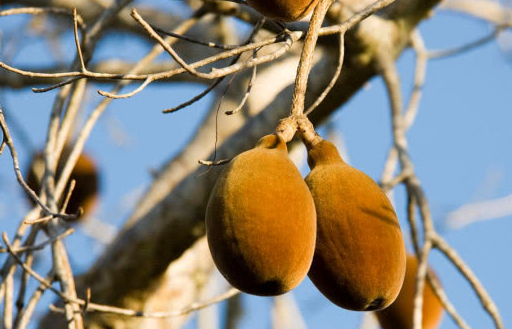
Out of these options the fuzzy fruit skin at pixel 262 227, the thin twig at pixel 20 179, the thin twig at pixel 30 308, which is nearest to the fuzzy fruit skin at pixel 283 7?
the fuzzy fruit skin at pixel 262 227

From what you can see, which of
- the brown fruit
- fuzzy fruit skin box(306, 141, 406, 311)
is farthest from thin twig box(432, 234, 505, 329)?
the brown fruit

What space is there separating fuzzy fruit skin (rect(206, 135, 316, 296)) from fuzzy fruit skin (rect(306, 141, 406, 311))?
0.04 m

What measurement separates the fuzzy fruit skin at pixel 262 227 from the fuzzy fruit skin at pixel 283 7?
178 mm

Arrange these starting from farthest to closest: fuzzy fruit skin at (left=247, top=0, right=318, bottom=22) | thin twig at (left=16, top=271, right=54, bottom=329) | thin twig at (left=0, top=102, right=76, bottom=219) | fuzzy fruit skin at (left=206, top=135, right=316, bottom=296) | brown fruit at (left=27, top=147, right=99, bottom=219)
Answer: brown fruit at (left=27, top=147, right=99, bottom=219), thin twig at (left=16, top=271, right=54, bottom=329), thin twig at (left=0, top=102, right=76, bottom=219), fuzzy fruit skin at (left=247, top=0, right=318, bottom=22), fuzzy fruit skin at (left=206, top=135, right=316, bottom=296)

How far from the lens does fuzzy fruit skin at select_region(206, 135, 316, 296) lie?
659 mm

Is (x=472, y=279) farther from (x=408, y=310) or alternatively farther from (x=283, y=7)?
(x=283, y=7)

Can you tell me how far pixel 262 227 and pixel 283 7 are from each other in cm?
25

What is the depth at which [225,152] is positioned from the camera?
59.5 inches

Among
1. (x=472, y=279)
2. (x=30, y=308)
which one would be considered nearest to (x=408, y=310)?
(x=472, y=279)

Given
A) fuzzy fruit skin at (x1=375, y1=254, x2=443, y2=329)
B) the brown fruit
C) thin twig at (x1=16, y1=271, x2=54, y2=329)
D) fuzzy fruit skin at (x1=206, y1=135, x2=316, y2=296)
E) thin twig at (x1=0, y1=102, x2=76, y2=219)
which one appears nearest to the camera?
fuzzy fruit skin at (x1=206, y1=135, x2=316, y2=296)

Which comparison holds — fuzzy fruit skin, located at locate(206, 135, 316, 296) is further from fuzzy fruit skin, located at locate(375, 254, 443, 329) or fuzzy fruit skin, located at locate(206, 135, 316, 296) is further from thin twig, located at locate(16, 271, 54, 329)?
fuzzy fruit skin, located at locate(375, 254, 443, 329)

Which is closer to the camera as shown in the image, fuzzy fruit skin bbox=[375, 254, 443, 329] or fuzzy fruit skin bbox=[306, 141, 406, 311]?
fuzzy fruit skin bbox=[306, 141, 406, 311]

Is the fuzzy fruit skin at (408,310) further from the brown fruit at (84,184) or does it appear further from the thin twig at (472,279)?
the brown fruit at (84,184)

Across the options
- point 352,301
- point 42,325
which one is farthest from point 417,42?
point 352,301
